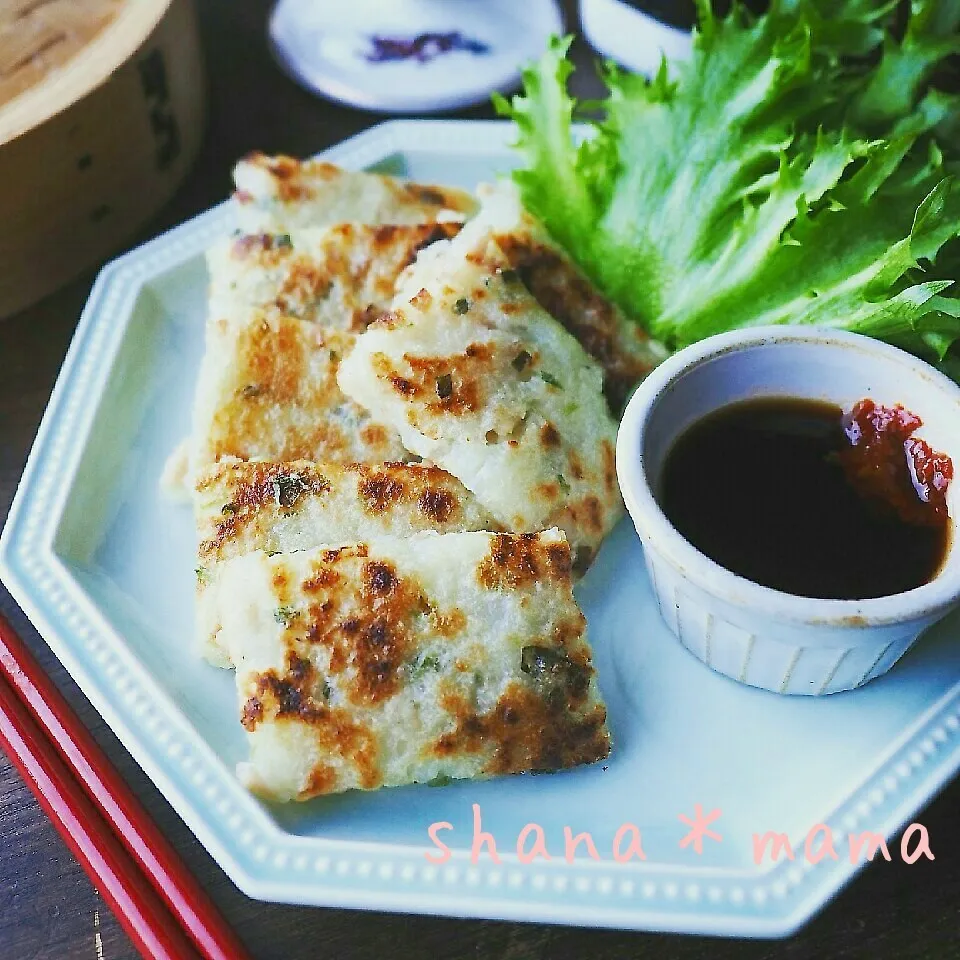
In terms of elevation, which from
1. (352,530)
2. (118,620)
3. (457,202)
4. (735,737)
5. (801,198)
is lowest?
(735,737)

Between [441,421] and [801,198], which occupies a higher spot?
[801,198]

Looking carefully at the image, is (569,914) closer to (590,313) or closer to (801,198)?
(590,313)

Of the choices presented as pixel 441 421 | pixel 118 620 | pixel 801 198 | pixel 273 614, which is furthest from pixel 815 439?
pixel 118 620

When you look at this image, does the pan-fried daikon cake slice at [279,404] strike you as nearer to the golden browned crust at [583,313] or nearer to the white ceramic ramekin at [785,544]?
the golden browned crust at [583,313]

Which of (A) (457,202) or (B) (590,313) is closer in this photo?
(B) (590,313)

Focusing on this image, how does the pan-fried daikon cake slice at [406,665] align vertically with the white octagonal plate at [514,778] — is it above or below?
above

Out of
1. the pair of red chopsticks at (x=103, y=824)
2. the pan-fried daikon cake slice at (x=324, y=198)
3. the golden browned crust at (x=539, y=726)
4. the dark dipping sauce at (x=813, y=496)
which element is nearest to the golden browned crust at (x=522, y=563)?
the golden browned crust at (x=539, y=726)

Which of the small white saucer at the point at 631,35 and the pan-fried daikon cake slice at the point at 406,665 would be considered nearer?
the pan-fried daikon cake slice at the point at 406,665

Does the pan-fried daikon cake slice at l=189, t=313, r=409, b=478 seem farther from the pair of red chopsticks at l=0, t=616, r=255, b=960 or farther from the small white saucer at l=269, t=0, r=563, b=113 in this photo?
the small white saucer at l=269, t=0, r=563, b=113
